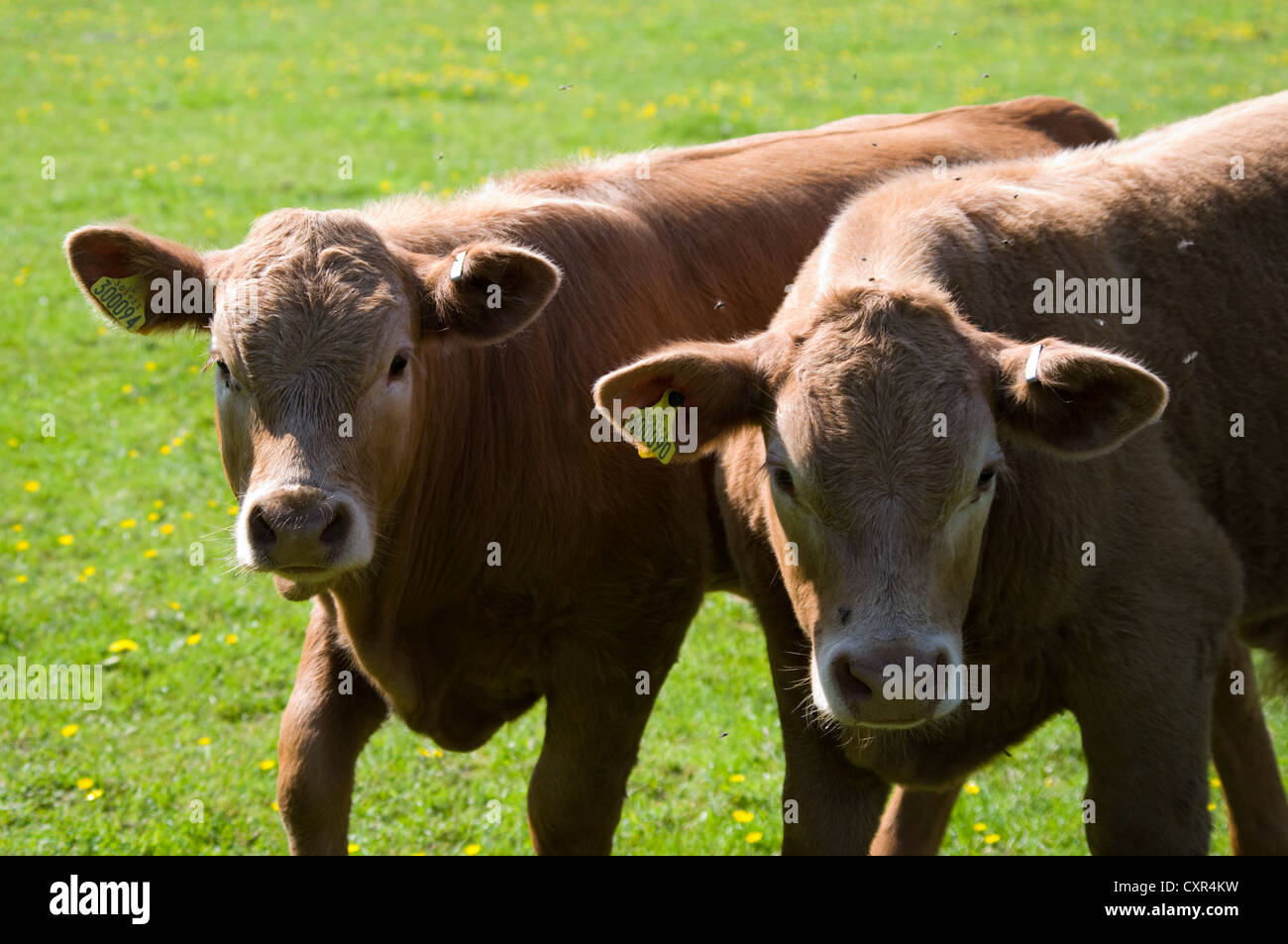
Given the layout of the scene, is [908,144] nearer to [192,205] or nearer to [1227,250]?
[1227,250]

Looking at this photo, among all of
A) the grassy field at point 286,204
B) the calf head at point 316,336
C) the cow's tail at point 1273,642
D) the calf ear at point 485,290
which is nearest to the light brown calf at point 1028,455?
the cow's tail at point 1273,642

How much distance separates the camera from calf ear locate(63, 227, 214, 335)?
4.49 meters

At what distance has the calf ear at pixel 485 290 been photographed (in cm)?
438

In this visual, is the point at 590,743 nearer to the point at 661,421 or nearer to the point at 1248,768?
the point at 661,421

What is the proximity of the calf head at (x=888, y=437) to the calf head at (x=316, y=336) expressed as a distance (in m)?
0.78

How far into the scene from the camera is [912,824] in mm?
5445

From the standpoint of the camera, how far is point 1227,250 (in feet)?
16.0

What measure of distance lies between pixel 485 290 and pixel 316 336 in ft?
1.91

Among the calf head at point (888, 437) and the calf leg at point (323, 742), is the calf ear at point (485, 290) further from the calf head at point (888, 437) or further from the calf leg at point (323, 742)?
the calf leg at point (323, 742)

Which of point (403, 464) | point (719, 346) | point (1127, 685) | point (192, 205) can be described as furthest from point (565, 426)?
point (192, 205)

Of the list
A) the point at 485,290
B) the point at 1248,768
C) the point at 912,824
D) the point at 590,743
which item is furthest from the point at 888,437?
the point at 1248,768

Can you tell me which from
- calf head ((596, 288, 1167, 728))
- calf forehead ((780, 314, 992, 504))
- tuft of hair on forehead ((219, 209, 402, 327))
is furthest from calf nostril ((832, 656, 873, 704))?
tuft of hair on forehead ((219, 209, 402, 327))

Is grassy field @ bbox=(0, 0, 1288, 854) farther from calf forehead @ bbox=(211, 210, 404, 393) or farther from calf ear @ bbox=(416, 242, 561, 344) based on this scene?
calf forehead @ bbox=(211, 210, 404, 393)

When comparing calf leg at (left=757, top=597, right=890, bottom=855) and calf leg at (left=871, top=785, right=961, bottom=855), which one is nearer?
calf leg at (left=757, top=597, right=890, bottom=855)
